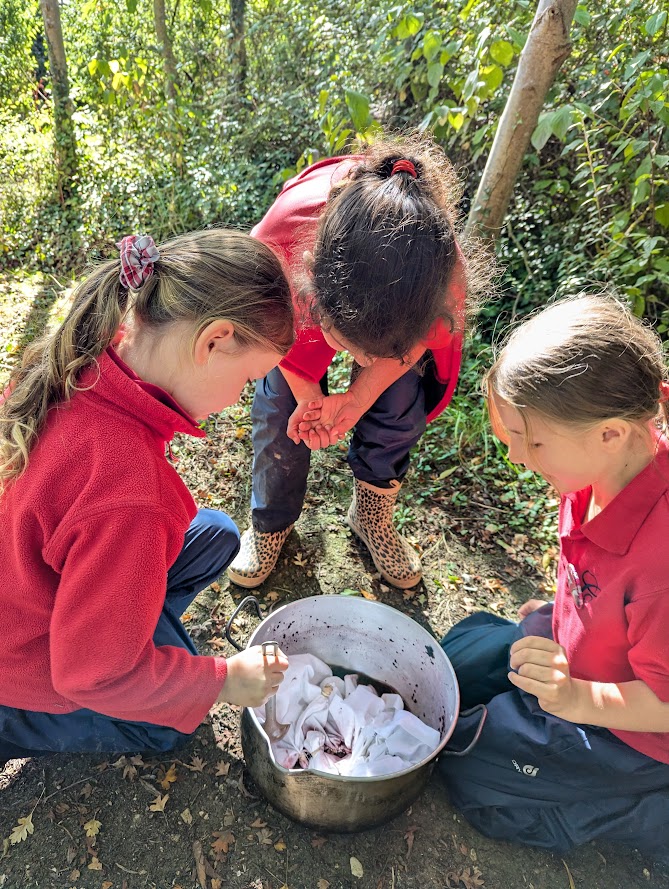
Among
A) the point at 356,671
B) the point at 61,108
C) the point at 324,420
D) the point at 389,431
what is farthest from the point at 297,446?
the point at 61,108

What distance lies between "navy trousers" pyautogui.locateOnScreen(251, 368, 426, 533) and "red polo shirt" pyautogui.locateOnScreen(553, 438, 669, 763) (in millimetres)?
696

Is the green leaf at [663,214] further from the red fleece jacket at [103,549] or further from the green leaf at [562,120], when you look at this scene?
the red fleece jacket at [103,549]

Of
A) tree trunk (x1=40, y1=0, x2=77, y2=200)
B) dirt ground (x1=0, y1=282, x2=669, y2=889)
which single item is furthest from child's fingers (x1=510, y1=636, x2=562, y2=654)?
tree trunk (x1=40, y1=0, x2=77, y2=200)

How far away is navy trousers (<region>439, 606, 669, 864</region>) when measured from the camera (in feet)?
4.65

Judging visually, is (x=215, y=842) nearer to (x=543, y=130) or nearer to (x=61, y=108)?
(x=543, y=130)

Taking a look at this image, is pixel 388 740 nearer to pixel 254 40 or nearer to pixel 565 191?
pixel 565 191

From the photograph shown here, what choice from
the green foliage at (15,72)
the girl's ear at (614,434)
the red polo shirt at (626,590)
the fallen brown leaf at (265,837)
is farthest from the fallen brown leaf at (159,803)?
the green foliage at (15,72)

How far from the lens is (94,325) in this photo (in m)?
1.15

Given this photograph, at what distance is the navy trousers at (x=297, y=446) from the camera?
1960 mm

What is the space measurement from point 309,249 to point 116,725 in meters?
1.30

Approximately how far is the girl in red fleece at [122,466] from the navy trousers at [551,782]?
67 cm

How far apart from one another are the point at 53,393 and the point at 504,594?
73.6 inches

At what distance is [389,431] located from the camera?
80.8 inches

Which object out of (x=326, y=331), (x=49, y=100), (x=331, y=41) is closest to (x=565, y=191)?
(x=331, y=41)
